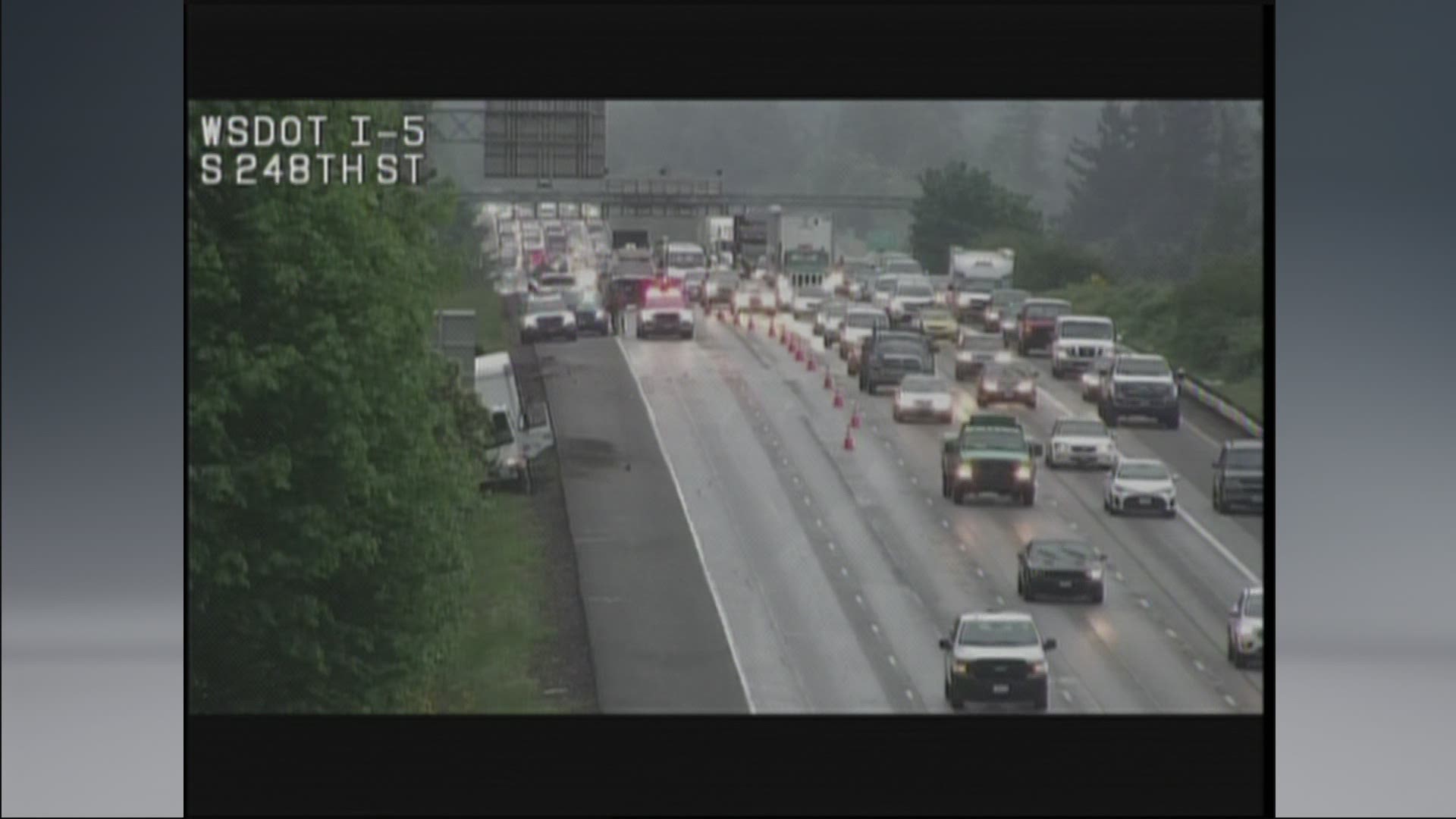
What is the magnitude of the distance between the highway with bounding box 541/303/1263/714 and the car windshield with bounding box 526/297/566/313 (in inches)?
10.4

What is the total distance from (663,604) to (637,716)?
2.72 ft

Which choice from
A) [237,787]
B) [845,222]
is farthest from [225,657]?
[845,222]

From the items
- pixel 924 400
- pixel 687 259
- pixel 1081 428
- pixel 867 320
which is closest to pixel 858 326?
pixel 867 320

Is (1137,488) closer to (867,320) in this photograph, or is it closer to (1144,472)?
(1144,472)

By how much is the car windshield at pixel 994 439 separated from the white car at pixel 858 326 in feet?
3.51

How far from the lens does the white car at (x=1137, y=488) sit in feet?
110

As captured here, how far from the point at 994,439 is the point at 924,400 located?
61 centimetres

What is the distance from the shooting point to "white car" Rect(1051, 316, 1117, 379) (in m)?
33.4

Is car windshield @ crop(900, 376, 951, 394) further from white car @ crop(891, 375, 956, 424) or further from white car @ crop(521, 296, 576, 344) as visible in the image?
white car @ crop(521, 296, 576, 344)

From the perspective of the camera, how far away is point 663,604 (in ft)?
108

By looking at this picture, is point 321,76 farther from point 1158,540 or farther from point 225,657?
point 1158,540

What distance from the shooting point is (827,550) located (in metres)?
33.2
